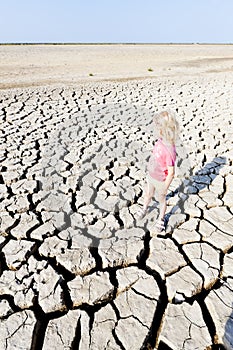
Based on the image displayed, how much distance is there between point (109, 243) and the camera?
188cm

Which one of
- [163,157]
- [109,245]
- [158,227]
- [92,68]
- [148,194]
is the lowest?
[109,245]

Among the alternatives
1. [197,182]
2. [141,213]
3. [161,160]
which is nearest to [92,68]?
[197,182]

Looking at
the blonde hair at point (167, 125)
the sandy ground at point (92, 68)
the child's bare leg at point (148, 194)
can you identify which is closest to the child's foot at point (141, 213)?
the child's bare leg at point (148, 194)

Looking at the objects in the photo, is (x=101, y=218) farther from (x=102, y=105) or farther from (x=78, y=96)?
(x=78, y=96)

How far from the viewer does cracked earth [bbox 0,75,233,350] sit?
134cm

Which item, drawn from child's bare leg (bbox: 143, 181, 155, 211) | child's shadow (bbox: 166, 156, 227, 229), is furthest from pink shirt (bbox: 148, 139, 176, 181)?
child's shadow (bbox: 166, 156, 227, 229)

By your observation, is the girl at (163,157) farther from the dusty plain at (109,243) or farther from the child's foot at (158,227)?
the dusty plain at (109,243)

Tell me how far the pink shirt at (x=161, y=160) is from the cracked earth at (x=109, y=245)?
1.41 ft

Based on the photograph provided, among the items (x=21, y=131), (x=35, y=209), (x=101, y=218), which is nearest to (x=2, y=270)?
(x=35, y=209)

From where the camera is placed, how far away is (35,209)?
224 cm

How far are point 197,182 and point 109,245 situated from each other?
118 cm

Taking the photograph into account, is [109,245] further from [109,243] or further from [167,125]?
[167,125]

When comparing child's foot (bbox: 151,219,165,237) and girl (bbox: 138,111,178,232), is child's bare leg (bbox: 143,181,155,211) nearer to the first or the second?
girl (bbox: 138,111,178,232)

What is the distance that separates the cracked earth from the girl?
0.30m
